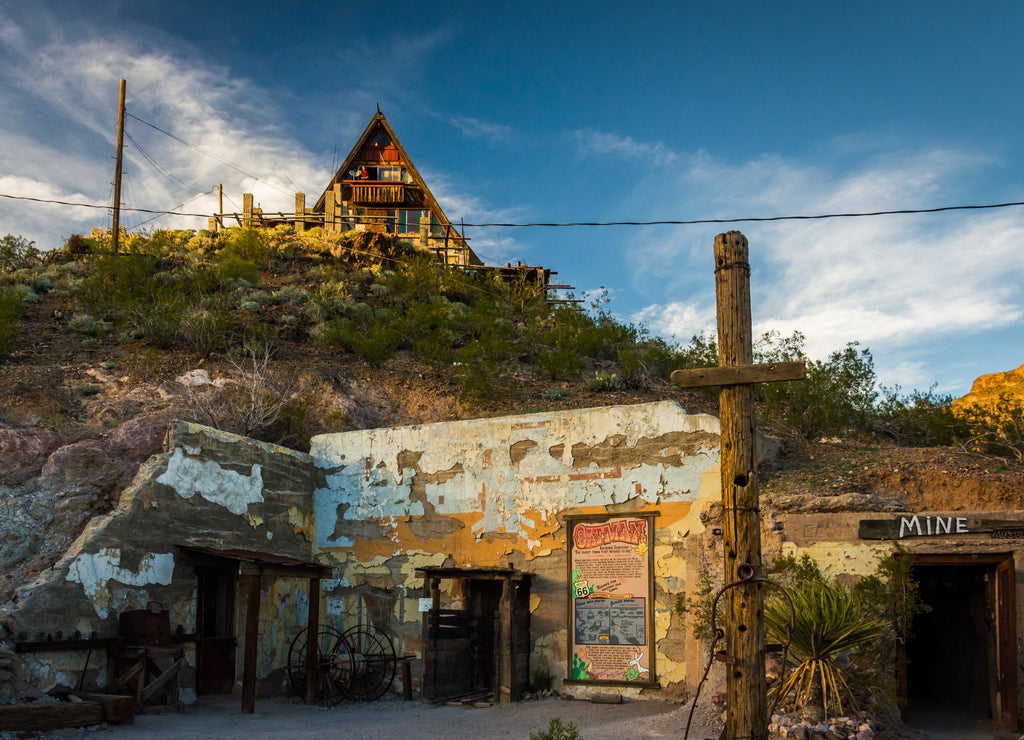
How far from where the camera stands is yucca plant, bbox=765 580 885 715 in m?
8.82

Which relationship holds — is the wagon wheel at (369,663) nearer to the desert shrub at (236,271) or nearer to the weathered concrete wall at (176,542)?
the weathered concrete wall at (176,542)

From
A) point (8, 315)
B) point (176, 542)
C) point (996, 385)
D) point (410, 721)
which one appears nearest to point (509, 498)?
point (410, 721)

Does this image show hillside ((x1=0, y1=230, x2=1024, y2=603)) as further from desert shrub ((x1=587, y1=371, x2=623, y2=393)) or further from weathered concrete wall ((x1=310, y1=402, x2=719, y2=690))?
weathered concrete wall ((x1=310, y1=402, x2=719, y2=690))

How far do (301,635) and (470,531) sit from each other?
3501 millimetres

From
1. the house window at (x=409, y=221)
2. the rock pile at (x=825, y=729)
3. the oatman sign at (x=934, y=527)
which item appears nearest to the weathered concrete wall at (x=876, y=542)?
the oatman sign at (x=934, y=527)

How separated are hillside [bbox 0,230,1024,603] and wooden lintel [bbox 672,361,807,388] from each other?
4.25 meters

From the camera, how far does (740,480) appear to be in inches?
284

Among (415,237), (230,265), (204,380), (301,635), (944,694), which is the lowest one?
(944,694)

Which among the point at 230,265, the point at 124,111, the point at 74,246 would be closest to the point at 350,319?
the point at 230,265

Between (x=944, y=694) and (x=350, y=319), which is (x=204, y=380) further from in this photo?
(x=944, y=694)

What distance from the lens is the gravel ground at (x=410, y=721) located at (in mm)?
9594

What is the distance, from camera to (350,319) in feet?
84.9

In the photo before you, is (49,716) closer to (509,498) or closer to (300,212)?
(509,498)

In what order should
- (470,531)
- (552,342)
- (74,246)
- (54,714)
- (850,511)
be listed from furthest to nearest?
1. (74,246)
2. (552,342)
3. (470,531)
4. (850,511)
5. (54,714)
